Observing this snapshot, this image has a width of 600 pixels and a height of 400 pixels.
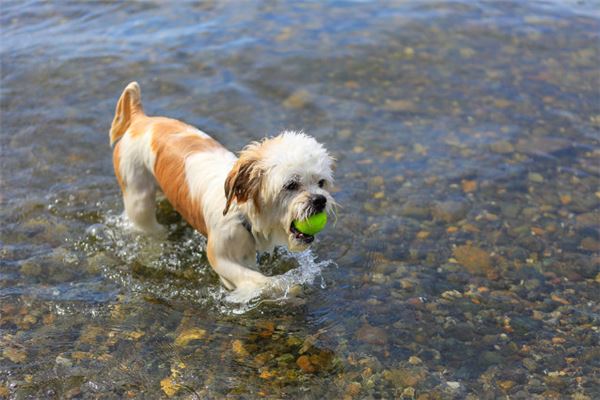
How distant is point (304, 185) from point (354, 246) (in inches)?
72.3

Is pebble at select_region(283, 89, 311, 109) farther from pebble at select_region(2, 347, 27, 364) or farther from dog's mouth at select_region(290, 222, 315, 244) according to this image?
pebble at select_region(2, 347, 27, 364)

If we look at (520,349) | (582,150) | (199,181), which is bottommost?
(520,349)

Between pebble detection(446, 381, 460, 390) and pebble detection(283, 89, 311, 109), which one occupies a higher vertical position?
pebble detection(283, 89, 311, 109)

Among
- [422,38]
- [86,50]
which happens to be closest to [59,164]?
[86,50]

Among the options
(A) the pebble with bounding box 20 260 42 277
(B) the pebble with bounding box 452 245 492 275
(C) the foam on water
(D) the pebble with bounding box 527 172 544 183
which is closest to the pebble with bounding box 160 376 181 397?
(C) the foam on water

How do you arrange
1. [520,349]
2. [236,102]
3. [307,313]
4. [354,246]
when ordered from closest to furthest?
[520,349] < [307,313] < [354,246] < [236,102]

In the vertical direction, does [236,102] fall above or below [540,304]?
above

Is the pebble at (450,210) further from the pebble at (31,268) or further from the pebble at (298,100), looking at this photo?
the pebble at (31,268)

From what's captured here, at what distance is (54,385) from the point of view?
494 cm

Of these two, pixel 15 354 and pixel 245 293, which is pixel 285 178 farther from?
pixel 15 354

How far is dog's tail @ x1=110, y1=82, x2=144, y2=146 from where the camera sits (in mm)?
6668

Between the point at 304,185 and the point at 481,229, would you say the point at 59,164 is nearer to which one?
the point at 304,185

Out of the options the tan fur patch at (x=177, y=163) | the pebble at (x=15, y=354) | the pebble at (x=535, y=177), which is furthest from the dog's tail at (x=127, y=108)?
the pebble at (x=535, y=177)

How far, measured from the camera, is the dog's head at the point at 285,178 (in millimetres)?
4953
